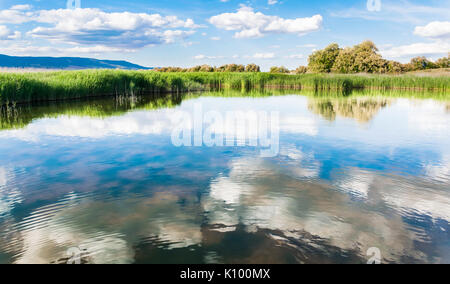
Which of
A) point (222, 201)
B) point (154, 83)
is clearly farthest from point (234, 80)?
point (222, 201)

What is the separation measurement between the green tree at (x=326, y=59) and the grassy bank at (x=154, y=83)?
77.9 feet

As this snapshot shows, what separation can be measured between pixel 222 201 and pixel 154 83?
76.3ft

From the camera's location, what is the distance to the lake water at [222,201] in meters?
3.17

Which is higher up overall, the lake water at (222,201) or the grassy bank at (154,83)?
the grassy bank at (154,83)

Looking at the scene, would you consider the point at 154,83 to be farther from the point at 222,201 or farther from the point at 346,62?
the point at 346,62

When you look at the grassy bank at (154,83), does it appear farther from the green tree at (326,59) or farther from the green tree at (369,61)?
the green tree at (326,59)

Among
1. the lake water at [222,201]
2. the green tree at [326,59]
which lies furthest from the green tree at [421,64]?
the lake water at [222,201]

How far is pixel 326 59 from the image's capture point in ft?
197
